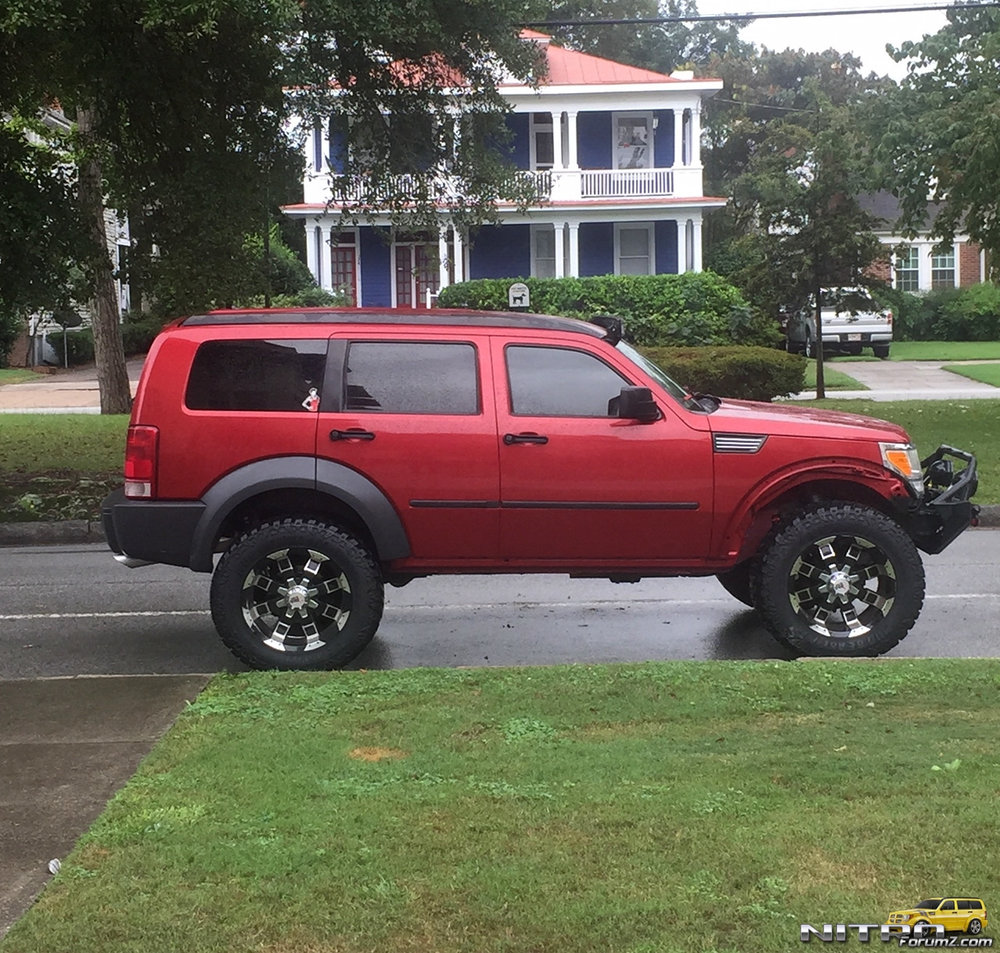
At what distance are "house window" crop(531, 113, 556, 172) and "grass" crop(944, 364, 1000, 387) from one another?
43.9 ft

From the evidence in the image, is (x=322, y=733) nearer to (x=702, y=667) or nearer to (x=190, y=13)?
(x=702, y=667)

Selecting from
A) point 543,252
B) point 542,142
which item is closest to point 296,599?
point 543,252

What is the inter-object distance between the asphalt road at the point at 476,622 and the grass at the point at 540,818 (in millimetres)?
1464

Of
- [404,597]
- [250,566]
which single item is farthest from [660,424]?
[404,597]

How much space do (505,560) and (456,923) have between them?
3.70 meters

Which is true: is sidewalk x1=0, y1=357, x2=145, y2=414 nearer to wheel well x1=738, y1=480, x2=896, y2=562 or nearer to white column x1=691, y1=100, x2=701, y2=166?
white column x1=691, y1=100, x2=701, y2=166

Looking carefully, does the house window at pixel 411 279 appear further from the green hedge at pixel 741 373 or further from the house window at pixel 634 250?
the green hedge at pixel 741 373

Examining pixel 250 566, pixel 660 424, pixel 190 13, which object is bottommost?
pixel 250 566

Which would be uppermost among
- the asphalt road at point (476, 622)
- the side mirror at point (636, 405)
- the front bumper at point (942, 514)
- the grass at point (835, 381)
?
the side mirror at point (636, 405)

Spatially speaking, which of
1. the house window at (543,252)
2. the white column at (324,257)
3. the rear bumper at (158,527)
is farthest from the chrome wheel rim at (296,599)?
the house window at (543,252)

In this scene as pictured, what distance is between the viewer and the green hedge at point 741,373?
20.6 meters

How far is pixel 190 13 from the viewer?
33.9 feet

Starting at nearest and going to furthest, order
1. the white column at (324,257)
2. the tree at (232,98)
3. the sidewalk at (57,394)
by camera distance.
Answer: the tree at (232,98) → the sidewalk at (57,394) → the white column at (324,257)

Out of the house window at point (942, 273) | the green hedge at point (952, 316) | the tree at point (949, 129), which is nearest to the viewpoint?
the tree at point (949, 129)
